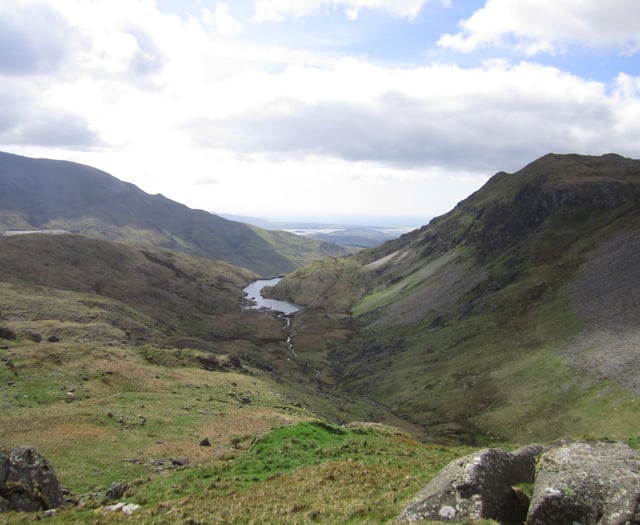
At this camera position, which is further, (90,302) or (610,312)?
(90,302)

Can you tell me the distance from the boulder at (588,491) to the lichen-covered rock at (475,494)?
4.30 feet

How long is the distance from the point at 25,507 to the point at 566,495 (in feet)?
72.7

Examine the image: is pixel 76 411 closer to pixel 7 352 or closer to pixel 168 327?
pixel 7 352

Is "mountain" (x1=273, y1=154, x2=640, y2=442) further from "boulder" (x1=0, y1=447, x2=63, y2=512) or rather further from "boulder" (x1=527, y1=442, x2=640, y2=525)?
"boulder" (x1=0, y1=447, x2=63, y2=512)

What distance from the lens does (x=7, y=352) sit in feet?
192

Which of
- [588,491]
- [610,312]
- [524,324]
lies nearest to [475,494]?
[588,491]

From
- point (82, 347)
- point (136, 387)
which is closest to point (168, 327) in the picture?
point (82, 347)

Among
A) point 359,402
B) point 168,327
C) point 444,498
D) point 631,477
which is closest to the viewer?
point 631,477

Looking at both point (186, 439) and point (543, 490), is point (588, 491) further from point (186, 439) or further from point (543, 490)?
point (186, 439)

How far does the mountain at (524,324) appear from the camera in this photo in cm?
7556

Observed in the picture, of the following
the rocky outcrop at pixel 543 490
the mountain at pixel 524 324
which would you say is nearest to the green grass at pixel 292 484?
the rocky outcrop at pixel 543 490

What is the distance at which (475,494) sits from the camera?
15.5 m

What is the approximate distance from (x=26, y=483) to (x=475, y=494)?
2008 centimetres

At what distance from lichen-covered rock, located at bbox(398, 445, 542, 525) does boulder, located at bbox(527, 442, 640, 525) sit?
131 centimetres
